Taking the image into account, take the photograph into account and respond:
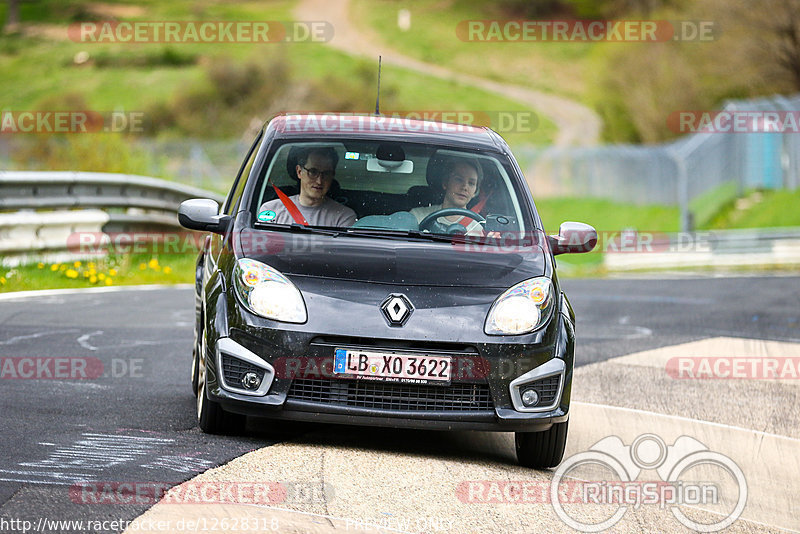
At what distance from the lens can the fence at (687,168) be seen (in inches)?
1476

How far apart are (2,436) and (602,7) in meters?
110

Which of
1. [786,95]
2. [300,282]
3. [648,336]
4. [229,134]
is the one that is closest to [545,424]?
[300,282]

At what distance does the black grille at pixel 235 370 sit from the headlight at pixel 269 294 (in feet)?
0.81

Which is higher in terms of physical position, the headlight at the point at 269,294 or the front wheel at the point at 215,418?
the headlight at the point at 269,294

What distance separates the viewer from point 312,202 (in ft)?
23.4

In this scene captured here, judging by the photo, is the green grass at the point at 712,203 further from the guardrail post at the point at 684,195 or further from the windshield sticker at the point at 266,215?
the windshield sticker at the point at 266,215

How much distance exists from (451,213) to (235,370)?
156 cm

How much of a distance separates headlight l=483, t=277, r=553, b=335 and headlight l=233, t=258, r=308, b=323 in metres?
0.88

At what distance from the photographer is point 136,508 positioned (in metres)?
4.92

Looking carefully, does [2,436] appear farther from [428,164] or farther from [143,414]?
[428,164]
